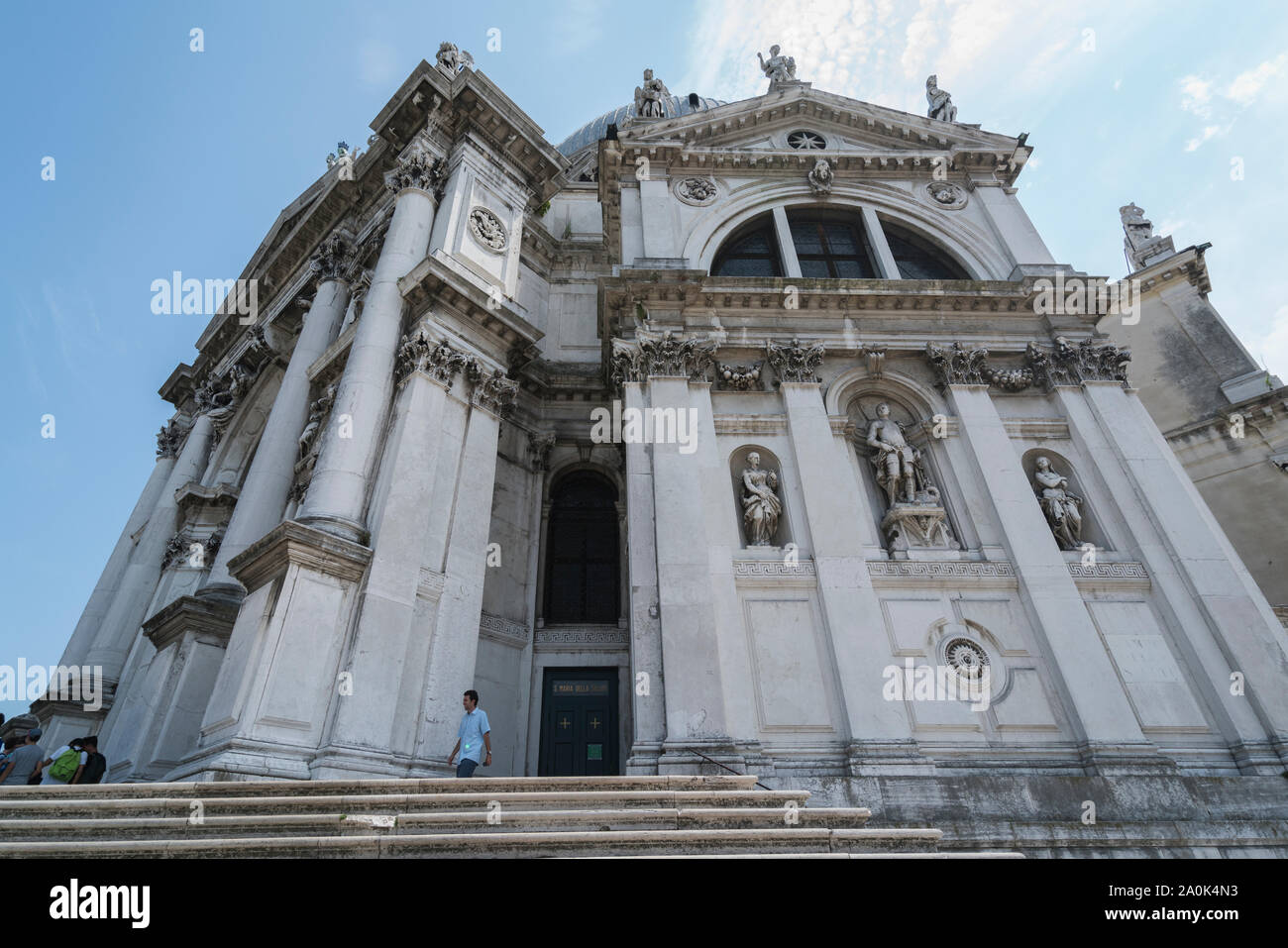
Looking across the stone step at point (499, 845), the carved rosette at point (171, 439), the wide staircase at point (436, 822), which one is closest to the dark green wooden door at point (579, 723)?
the wide staircase at point (436, 822)

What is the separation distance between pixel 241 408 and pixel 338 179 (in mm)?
8325

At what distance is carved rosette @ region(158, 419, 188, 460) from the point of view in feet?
86.0

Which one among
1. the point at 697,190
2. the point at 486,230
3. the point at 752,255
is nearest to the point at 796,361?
the point at 752,255

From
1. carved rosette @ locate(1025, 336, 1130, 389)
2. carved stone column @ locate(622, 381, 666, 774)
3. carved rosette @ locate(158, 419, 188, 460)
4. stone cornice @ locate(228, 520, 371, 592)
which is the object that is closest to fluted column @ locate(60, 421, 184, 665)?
carved rosette @ locate(158, 419, 188, 460)

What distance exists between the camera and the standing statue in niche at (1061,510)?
14156 millimetres

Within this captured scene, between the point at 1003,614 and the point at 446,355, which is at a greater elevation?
the point at 446,355

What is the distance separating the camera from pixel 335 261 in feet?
65.4

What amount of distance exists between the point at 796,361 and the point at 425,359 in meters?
8.03

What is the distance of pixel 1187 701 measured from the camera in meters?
12.0

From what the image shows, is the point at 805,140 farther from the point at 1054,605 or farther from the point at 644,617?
the point at 644,617

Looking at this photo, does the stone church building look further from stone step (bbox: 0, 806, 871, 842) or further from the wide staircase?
stone step (bbox: 0, 806, 871, 842)
